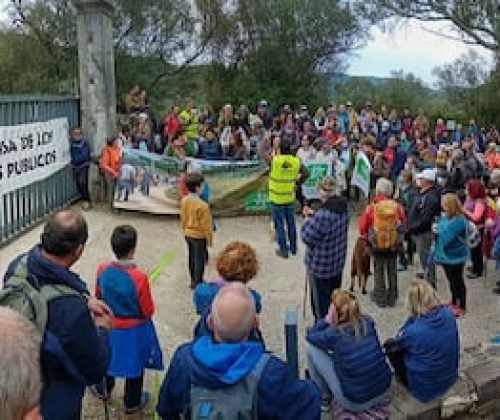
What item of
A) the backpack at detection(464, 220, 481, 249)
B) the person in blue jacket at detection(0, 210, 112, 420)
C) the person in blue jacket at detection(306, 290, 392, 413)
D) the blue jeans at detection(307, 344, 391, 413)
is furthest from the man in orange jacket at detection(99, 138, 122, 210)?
the person in blue jacket at detection(0, 210, 112, 420)

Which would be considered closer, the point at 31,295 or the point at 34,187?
the point at 31,295

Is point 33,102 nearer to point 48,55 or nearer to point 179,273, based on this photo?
point 179,273

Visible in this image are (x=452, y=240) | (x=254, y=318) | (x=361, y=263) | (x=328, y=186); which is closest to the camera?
(x=254, y=318)

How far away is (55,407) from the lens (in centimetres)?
339

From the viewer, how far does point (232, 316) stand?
3.16 metres

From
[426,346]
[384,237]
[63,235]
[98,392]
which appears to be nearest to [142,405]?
[98,392]

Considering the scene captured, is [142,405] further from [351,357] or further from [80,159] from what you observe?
[80,159]

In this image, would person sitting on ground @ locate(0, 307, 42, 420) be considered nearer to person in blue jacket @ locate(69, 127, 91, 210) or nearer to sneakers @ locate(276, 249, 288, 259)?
sneakers @ locate(276, 249, 288, 259)

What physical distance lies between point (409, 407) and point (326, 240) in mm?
2155

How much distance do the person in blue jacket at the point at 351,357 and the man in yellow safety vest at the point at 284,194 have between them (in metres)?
5.52

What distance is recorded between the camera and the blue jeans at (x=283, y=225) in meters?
10.9

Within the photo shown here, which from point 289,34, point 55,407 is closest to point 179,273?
point 55,407

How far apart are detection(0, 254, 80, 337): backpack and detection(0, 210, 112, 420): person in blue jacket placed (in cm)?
3

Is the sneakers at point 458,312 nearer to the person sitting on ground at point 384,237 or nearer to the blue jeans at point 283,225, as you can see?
the person sitting on ground at point 384,237
